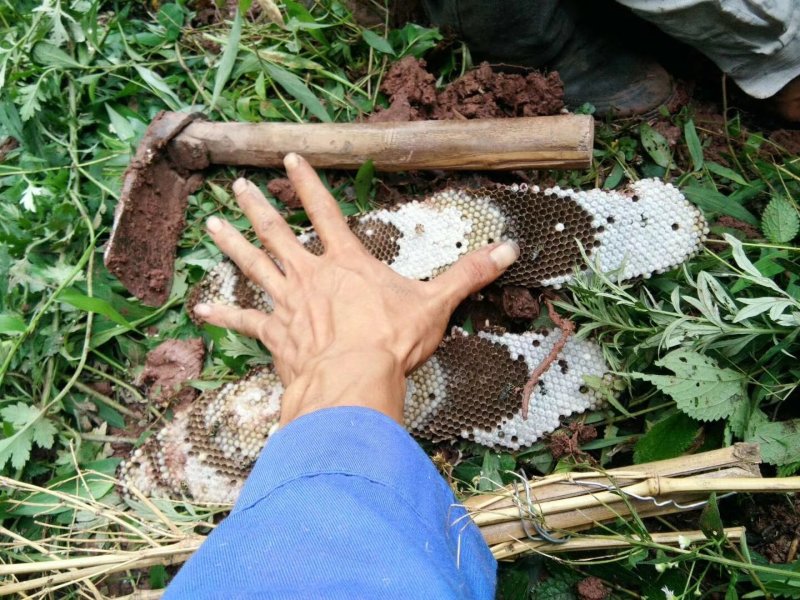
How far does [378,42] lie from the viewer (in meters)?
1.80

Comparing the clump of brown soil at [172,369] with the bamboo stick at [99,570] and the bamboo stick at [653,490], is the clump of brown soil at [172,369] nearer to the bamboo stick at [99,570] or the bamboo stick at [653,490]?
the bamboo stick at [99,570]

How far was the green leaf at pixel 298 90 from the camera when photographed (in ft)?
5.96

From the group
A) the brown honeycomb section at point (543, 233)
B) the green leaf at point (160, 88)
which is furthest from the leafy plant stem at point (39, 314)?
the brown honeycomb section at point (543, 233)

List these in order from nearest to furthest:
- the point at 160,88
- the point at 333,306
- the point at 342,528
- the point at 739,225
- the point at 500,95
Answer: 1. the point at 342,528
2. the point at 333,306
3. the point at 739,225
4. the point at 500,95
5. the point at 160,88

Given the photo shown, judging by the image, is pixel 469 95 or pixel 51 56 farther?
pixel 51 56

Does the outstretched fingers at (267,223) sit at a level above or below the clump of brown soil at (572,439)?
above

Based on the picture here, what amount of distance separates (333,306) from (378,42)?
0.81 metres

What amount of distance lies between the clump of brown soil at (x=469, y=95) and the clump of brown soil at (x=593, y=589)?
1.11 metres

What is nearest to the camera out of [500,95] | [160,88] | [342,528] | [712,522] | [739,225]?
[342,528]

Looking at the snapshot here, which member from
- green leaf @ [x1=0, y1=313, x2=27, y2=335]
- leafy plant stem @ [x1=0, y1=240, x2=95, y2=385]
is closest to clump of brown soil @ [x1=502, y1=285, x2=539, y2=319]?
leafy plant stem @ [x1=0, y1=240, x2=95, y2=385]

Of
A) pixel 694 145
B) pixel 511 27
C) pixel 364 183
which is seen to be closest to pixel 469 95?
pixel 511 27

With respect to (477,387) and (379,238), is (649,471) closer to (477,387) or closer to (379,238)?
(477,387)

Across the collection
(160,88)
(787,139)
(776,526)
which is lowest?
(776,526)

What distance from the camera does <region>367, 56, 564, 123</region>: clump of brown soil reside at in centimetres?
166
